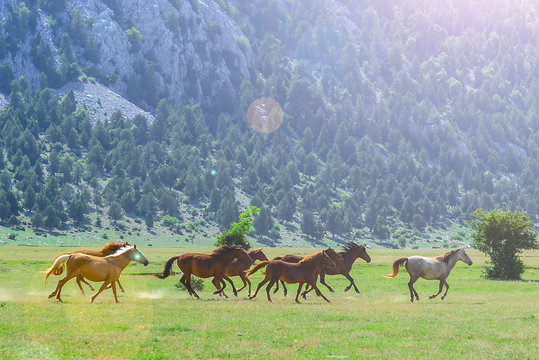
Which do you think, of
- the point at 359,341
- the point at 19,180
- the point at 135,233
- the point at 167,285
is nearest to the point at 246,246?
the point at 167,285

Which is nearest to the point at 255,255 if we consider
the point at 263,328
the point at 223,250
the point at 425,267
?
the point at 223,250

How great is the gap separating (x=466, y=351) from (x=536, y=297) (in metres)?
21.9

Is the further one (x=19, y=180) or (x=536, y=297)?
(x=19, y=180)

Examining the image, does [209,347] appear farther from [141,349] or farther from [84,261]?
[84,261]

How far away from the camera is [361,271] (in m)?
63.2

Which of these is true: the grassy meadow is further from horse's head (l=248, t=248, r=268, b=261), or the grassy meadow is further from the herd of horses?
horse's head (l=248, t=248, r=268, b=261)

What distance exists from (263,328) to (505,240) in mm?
40179

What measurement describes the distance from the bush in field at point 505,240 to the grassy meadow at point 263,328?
20.0m

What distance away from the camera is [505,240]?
54.4m

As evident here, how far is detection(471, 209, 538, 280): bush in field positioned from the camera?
53.8 meters

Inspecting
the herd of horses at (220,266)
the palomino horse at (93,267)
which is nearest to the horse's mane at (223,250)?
the herd of horses at (220,266)

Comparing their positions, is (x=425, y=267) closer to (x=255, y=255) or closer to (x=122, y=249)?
(x=255, y=255)

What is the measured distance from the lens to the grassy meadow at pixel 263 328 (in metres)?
16.8

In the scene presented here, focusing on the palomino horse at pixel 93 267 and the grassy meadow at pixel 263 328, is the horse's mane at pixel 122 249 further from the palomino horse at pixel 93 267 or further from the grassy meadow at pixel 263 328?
the grassy meadow at pixel 263 328
